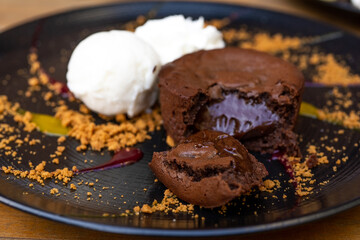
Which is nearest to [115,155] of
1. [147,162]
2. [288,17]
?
[147,162]

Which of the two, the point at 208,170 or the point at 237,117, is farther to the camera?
the point at 237,117

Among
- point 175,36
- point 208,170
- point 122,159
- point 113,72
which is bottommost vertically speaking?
point 122,159

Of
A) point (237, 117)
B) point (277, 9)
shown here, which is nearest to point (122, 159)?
point (237, 117)

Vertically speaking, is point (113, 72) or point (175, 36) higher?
point (175, 36)

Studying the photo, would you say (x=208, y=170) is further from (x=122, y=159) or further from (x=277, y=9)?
(x=277, y=9)

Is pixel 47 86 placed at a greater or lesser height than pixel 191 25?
lesser

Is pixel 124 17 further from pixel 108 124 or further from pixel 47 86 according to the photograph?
pixel 108 124

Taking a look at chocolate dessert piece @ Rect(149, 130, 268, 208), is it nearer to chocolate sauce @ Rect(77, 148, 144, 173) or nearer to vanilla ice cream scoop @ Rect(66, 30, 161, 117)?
chocolate sauce @ Rect(77, 148, 144, 173)
